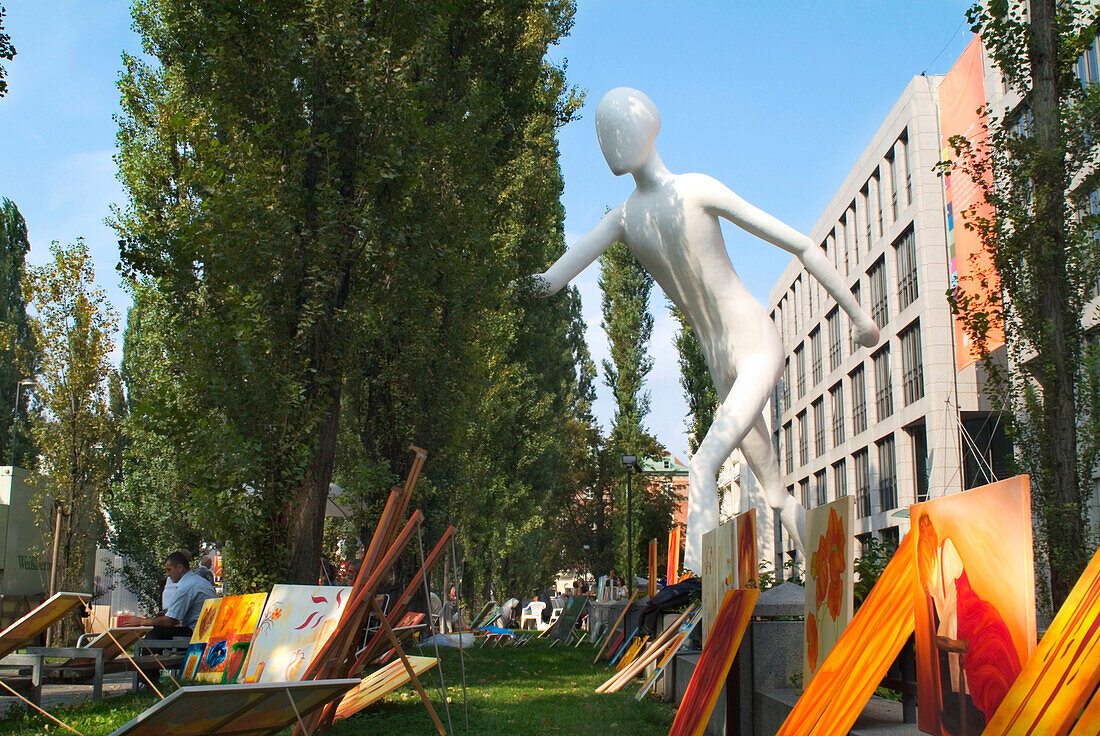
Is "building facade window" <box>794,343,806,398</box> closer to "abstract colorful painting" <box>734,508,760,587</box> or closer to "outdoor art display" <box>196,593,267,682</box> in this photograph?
"outdoor art display" <box>196,593,267,682</box>

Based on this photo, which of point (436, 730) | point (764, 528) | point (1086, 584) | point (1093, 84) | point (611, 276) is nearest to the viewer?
point (1086, 584)

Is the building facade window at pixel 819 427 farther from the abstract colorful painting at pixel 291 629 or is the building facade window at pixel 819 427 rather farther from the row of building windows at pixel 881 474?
the abstract colorful painting at pixel 291 629

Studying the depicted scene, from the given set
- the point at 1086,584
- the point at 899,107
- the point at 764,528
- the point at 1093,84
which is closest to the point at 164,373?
the point at 764,528

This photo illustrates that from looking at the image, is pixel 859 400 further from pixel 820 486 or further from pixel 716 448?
pixel 716 448

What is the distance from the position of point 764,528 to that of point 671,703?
267cm

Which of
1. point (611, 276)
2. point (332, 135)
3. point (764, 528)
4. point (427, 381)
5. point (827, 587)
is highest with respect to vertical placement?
point (611, 276)

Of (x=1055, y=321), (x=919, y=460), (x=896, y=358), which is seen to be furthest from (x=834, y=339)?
(x=1055, y=321)

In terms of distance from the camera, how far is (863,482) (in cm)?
3500

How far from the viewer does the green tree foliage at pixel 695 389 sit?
30219 millimetres

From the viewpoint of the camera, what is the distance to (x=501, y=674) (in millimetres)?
11453

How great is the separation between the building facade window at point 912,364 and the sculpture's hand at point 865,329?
76.3 feet

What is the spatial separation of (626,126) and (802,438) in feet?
127

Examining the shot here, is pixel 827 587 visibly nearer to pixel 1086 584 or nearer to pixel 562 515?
pixel 1086 584

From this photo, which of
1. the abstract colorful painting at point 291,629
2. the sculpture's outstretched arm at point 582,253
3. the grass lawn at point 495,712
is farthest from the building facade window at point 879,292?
the abstract colorful painting at point 291,629
